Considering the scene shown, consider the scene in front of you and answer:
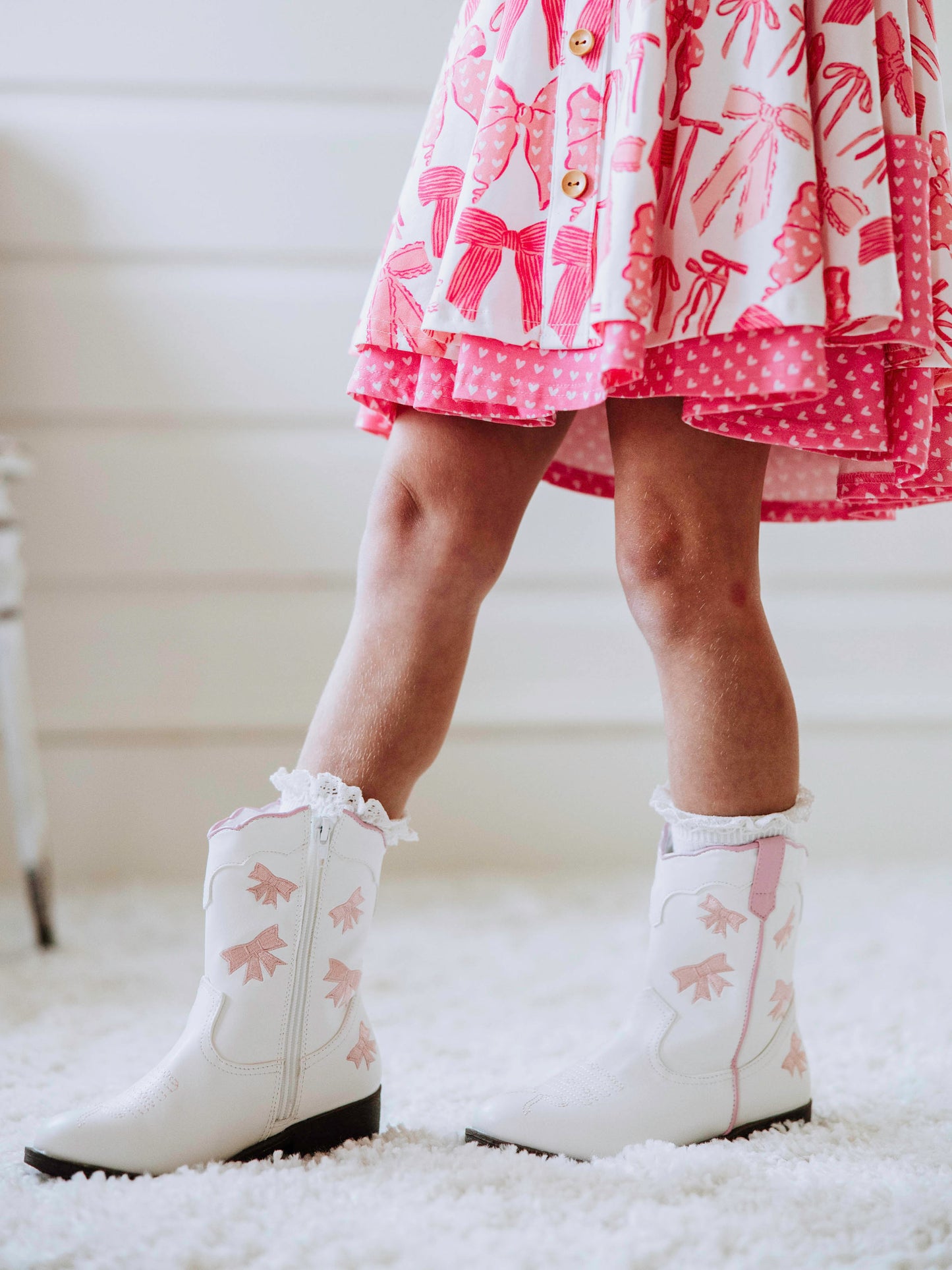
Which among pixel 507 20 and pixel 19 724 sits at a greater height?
pixel 507 20

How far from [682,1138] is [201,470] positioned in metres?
0.96

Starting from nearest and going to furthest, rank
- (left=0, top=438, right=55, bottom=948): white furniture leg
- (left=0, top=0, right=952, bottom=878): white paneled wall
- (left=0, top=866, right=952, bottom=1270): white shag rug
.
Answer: (left=0, top=866, right=952, bottom=1270): white shag rug → (left=0, top=438, right=55, bottom=948): white furniture leg → (left=0, top=0, right=952, bottom=878): white paneled wall

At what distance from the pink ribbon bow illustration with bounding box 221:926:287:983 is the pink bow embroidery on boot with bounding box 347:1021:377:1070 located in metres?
0.07

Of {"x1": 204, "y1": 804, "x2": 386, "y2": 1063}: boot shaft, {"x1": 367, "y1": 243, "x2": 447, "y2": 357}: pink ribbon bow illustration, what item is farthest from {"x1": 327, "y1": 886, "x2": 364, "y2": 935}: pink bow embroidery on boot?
{"x1": 367, "y1": 243, "x2": 447, "y2": 357}: pink ribbon bow illustration

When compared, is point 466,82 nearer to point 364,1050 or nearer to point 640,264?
point 640,264

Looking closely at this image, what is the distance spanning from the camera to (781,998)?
62cm

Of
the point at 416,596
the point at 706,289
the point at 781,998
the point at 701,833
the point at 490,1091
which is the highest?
the point at 706,289

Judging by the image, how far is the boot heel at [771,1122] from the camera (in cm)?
62

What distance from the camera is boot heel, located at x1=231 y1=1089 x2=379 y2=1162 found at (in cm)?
57

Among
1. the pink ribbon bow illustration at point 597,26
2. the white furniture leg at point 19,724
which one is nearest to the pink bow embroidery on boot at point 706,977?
the pink ribbon bow illustration at point 597,26

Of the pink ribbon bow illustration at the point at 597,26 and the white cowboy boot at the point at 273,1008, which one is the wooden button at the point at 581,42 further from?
the white cowboy boot at the point at 273,1008

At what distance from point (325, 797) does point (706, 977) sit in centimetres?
25

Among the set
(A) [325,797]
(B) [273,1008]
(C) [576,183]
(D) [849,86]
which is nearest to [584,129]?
(C) [576,183]

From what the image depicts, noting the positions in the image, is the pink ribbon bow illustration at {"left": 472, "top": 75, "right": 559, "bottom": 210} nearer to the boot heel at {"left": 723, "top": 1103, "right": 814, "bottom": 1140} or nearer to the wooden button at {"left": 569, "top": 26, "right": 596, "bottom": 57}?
the wooden button at {"left": 569, "top": 26, "right": 596, "bottom": 57}
